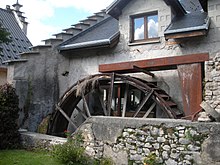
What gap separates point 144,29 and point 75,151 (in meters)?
4.81

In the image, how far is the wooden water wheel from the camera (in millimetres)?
7797

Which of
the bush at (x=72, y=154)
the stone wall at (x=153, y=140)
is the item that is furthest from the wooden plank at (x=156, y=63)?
the bush at (x=72, y=154)

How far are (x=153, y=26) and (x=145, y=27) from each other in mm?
289

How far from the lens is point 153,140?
216 inches

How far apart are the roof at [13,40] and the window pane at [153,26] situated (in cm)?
814

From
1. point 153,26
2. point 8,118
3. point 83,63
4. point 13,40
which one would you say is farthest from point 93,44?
point 13,40

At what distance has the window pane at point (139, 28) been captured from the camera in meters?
9.06

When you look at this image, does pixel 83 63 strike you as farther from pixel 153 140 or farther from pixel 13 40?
pixel 13 40

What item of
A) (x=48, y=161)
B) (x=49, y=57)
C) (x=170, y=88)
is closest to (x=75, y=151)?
(x=48, y=161)

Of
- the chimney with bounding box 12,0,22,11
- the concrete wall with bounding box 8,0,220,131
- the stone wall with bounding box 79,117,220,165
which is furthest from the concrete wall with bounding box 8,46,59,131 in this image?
the chimney with bounding box 12,0,22,11

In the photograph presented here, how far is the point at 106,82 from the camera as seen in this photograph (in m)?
9.02

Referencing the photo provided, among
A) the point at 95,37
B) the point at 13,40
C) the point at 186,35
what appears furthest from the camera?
the point at 13,40

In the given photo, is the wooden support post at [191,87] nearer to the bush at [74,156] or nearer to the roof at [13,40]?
the bush at [74,156]

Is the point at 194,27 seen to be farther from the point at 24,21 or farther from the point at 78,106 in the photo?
the point at 24,21
